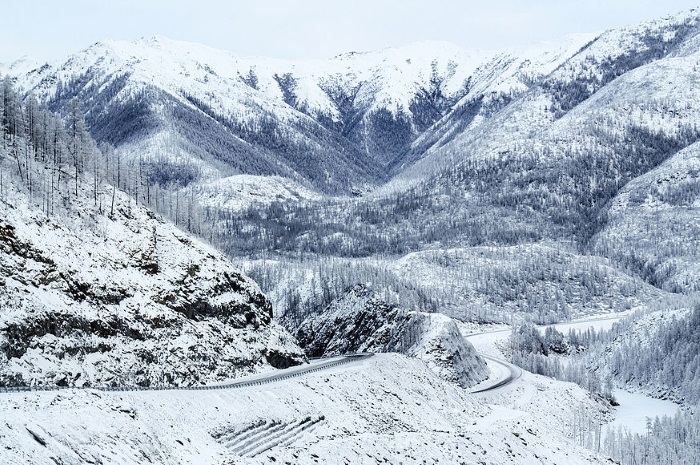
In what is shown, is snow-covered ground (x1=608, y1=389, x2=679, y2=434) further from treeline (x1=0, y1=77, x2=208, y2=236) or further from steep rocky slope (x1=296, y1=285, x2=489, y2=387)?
treeline (x1=0, y1=77, x2=208, y2=236)

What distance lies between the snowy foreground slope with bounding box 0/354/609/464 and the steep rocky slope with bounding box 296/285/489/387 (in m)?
28.2

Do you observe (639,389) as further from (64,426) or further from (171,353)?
(64,426)

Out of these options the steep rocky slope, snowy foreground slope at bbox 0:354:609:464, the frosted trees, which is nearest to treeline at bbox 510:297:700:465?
the steep rocky slope

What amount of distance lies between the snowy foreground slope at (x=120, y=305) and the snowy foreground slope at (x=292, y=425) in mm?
14485

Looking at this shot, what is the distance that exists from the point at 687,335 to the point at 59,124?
153 meters

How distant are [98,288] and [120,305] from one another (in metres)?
3.08

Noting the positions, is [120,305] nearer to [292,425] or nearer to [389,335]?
[292,425]

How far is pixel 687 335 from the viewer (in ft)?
616

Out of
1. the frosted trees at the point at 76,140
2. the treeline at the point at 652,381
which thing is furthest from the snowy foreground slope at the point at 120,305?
the treeline at the point at 652,381

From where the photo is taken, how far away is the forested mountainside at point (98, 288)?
71312 millimetres

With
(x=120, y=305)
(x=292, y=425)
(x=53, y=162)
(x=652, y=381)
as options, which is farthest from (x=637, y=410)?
(x=53, y=162)

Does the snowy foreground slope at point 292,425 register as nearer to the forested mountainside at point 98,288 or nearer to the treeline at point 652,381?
the forested mountainside at point 98,288

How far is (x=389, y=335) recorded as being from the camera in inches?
5827

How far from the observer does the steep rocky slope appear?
133 m
